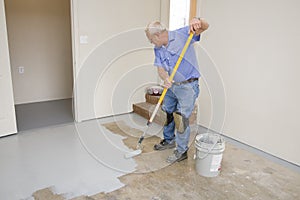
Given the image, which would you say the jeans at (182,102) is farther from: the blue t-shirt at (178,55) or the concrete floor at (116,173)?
the concrete floor at (116,173)

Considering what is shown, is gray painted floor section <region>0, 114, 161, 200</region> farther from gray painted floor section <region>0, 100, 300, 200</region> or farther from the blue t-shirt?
the blue t-shirt

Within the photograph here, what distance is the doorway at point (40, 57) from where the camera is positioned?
3.92 meters

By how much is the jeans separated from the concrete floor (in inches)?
8.8

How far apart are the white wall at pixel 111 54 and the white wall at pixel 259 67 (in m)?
1.00

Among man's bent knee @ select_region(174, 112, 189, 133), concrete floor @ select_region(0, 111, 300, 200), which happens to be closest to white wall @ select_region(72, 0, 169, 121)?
concrete floor @ select_region(0, 111, 300, 200)

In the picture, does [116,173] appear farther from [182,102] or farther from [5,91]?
[5,91]

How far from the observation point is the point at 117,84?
3.81m

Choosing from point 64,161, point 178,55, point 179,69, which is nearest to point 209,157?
point 179,69

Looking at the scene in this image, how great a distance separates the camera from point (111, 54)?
11.9 ft

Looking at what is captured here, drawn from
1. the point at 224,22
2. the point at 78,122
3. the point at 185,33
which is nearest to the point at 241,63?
the point at 224,22

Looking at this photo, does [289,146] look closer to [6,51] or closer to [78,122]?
[78,122]

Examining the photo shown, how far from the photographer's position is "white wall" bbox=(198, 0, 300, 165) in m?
2.47

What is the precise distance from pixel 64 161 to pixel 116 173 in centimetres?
57

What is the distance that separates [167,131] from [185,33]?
1.07m
